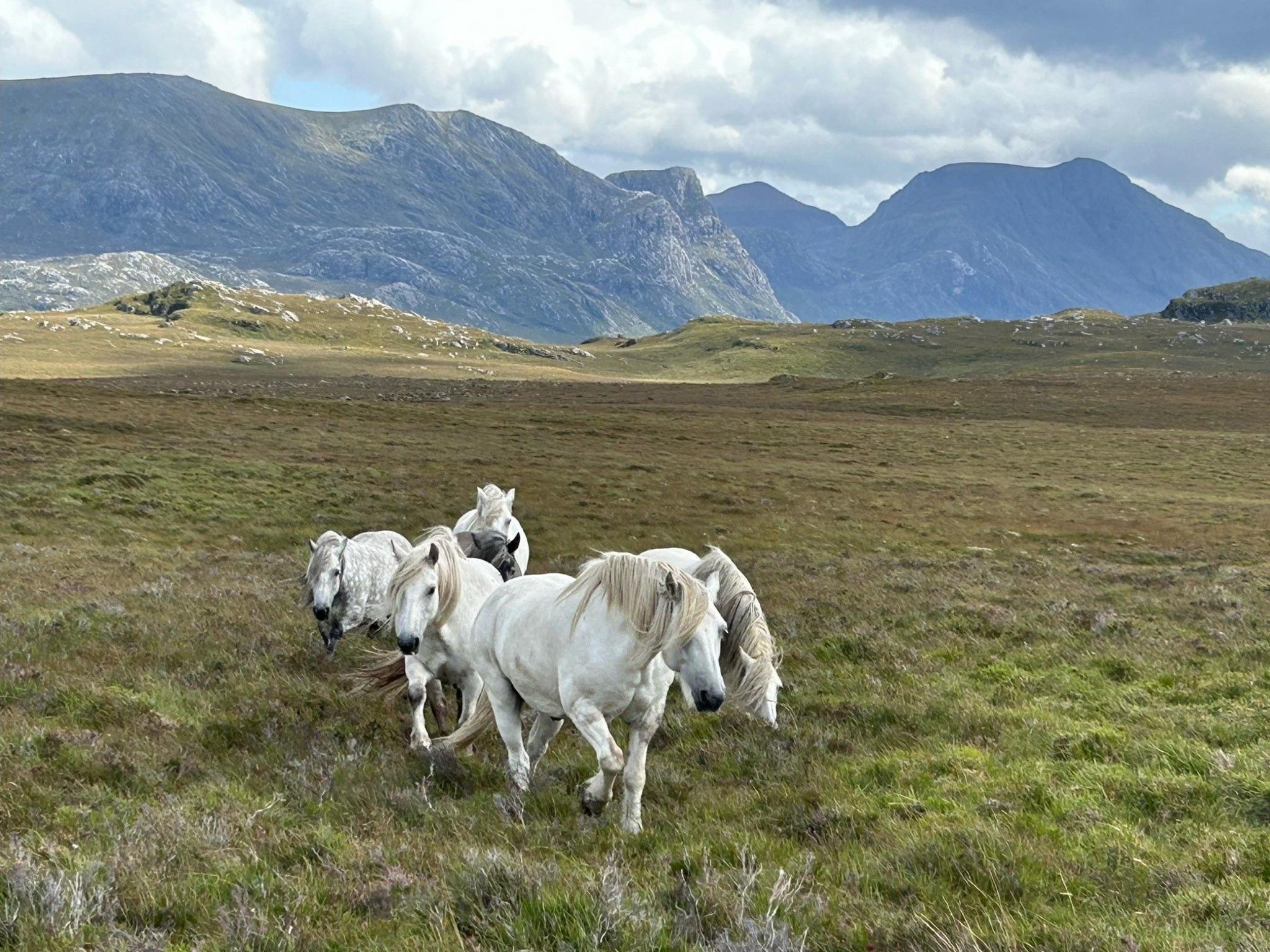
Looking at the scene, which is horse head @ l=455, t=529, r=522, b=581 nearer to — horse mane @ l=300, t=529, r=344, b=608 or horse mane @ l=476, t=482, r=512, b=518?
horse mane @ l=476, t=482, r=512, b=518

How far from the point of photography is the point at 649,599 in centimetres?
716

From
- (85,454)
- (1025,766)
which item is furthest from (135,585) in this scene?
(85,454)

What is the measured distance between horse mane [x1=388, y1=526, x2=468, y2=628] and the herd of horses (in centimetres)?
2

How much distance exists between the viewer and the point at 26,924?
456cm

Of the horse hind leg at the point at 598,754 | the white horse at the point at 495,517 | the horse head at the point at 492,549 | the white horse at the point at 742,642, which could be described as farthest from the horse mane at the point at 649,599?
the white horse at the point at 495,517

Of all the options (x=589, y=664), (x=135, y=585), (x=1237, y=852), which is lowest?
(x=135, y=585)

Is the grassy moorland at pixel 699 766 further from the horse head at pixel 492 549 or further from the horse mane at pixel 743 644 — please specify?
the horse head at pixel 492 549

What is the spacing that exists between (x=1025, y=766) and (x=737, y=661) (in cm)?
287

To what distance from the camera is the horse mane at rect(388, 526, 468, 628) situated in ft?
32.0

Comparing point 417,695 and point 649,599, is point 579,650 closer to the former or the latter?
point 649,599

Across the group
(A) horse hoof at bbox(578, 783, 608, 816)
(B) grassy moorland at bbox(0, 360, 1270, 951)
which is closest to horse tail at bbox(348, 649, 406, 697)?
(B) grassy moorland at bbox(0, 360, 1270, 951)

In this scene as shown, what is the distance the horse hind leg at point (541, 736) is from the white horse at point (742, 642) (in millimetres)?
1859

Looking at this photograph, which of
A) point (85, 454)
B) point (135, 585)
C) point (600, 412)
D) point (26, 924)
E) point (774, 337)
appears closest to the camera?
point (26, 924)

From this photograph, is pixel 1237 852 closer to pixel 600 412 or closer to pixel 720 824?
pixel 720 824
